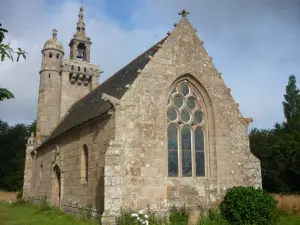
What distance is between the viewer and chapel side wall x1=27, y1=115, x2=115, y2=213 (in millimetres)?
11836

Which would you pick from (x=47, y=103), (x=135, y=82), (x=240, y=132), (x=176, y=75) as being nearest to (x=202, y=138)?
(x=240, y=132)

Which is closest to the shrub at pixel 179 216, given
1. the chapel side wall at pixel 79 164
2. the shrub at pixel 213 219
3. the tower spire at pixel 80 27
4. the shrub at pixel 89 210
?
the shrub at pixel 213 219

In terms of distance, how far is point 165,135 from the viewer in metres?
12.0

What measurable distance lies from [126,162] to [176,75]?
4.19 metres

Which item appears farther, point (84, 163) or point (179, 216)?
point (84, 163)

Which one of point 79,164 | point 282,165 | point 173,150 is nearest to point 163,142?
point 173,150

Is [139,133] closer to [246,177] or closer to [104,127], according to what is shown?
[104,127]

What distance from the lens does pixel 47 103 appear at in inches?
957

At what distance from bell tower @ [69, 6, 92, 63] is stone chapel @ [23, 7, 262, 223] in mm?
12168

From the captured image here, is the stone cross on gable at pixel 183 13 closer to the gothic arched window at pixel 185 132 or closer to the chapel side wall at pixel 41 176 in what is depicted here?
the gothic arched window at pixel 185 132

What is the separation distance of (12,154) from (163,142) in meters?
42.1

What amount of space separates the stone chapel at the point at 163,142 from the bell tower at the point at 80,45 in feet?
39.9

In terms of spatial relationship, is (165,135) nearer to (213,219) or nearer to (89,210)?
(213,219)

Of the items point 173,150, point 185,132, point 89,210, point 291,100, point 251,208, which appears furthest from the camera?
point 291,100
